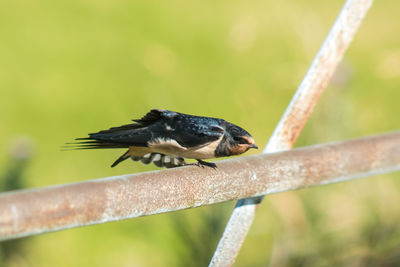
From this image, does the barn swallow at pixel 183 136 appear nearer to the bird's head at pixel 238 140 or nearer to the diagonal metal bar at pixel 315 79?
the bird's head at pixel 238 140

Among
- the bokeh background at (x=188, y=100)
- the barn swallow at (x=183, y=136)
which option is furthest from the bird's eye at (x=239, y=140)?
the bokeh background at (x=188, y=100)

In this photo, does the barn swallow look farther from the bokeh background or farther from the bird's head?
the bokeh background

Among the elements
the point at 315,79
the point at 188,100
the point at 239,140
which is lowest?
the point at 188,100

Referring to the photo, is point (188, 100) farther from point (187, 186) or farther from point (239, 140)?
point (187, 186)

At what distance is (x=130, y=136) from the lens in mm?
1234

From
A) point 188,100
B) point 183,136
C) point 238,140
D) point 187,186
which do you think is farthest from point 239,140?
point 188,100

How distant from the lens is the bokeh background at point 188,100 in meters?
2.00

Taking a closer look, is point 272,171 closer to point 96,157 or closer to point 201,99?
point 201,99

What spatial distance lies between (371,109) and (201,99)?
622mm

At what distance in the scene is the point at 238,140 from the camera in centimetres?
136

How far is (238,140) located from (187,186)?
44 cm

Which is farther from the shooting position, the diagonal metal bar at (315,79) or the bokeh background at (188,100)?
the bokeh background at (188,100)

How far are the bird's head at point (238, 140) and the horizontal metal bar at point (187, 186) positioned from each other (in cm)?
25

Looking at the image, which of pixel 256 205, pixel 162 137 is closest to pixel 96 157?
pixel 162 137
